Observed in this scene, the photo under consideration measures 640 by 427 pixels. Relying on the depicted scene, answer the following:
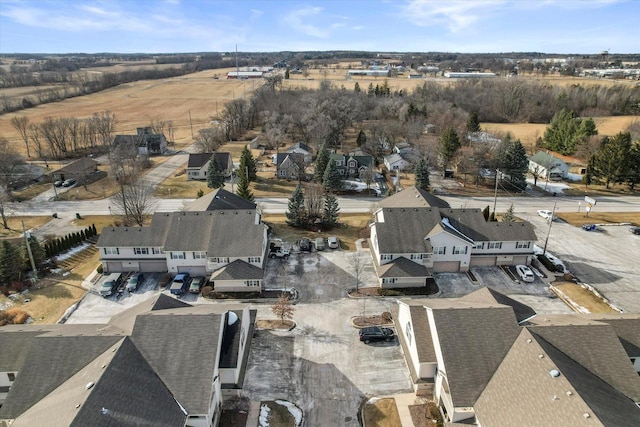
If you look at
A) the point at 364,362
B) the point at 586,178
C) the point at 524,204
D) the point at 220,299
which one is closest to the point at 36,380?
the point at 220,299

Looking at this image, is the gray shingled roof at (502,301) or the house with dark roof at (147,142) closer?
the gray shingled roof at (502,301)

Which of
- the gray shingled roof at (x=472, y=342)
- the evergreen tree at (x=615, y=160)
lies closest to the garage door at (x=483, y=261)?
the gray shingled roof at (x=472, y=342)

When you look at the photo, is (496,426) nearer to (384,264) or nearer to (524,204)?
(384,264)

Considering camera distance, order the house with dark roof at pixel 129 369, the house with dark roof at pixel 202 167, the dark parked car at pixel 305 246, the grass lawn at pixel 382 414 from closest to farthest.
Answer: the house with dark roof at pixel 129 369 → the grass lawn at pixel 382 414 → the dark parked car at pixel 305 246 → the house with dark roof at pixel 202 167

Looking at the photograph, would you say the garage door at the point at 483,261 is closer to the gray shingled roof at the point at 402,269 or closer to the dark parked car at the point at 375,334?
the gray shingled roof at the point at 402,269

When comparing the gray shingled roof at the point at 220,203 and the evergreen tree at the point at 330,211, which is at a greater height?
the gray shingled roof at the point at 220,203

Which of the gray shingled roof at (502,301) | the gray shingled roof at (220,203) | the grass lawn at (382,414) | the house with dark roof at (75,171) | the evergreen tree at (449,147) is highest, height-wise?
the evergreen tree at (449,147)

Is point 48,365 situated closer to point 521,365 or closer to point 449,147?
point 521,365
